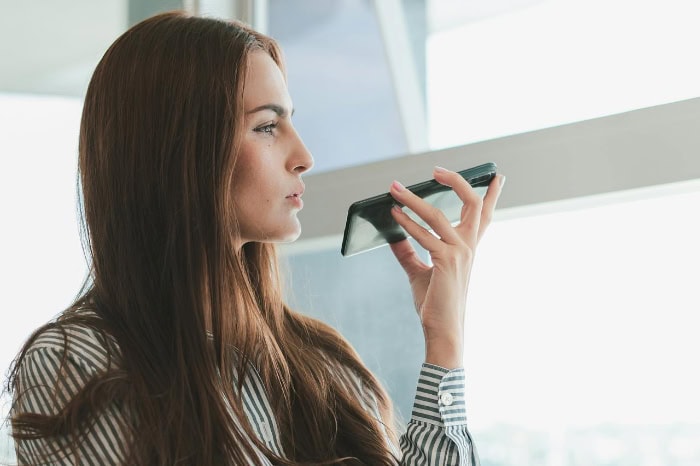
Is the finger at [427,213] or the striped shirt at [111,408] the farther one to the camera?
the finger at [427,213]

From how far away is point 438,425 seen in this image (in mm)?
1227

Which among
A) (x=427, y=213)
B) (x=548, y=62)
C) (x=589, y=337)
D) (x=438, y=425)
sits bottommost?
(x=438, y=425)

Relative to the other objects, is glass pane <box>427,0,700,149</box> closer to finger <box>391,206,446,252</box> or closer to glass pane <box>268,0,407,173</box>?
glass pane <box>268,0,407,173</box>

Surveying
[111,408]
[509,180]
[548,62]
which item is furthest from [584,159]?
[111,408]

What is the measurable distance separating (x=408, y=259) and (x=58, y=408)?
2.16ft

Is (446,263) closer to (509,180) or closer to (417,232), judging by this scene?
(417,232)

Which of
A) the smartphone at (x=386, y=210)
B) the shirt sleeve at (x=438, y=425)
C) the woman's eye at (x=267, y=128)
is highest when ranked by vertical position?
the woman's eye at (x=267, y=128)

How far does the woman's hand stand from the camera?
50.1 inches

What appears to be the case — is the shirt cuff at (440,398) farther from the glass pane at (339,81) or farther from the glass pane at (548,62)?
the glass pane at (339,81)

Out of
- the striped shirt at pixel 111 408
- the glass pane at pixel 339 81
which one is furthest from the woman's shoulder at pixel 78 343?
the glass pane at pixel 339 81

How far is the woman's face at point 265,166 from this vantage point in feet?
4.21

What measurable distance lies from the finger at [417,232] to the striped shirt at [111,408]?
19cm

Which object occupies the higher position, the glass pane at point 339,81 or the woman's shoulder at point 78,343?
the glass pane at point 339,81

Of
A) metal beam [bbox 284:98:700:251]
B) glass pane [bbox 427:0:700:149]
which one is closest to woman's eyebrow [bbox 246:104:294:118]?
metal beam [bbox 284:98:700:251]
